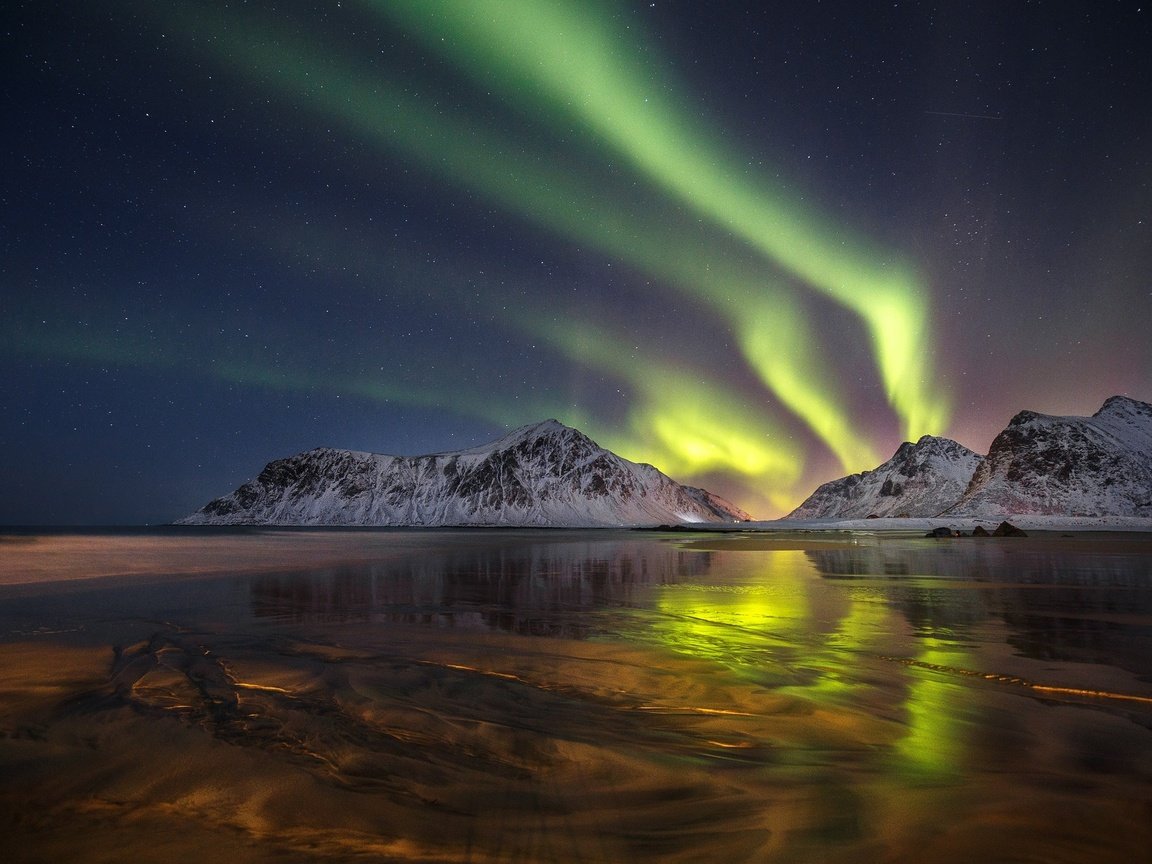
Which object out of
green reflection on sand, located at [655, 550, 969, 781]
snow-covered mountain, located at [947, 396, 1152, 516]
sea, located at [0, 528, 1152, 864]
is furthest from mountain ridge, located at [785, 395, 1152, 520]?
sea, located at [0, 528, 1152, 864]

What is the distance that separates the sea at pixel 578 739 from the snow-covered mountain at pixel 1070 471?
196 m

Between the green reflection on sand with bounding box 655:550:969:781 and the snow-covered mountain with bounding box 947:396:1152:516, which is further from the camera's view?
the snow-covered mountain with bounding box 947:396:1152:516

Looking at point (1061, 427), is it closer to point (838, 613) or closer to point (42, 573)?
point (838, 613)

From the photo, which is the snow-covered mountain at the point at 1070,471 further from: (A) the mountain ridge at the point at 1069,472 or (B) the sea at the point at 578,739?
(B) the sea at the point at 578,739

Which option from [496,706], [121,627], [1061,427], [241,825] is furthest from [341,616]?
[1061,427]

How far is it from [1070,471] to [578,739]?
8834 inches

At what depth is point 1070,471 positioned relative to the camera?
17362cm

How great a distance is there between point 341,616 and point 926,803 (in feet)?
41.9

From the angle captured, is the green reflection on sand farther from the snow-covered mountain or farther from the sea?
the snow-covered mountain

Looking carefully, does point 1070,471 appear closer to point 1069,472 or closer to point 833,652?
point 1069,472

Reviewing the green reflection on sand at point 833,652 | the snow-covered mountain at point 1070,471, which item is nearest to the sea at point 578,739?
the green reflection on sand at point 833,652

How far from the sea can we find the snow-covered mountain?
196 metres

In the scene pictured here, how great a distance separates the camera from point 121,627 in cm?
1201

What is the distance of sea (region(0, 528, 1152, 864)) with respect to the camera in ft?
12.6
